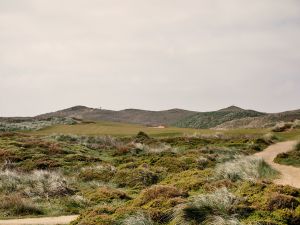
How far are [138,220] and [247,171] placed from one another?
12.6 meters

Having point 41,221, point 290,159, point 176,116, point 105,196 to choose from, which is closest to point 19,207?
point 41,221

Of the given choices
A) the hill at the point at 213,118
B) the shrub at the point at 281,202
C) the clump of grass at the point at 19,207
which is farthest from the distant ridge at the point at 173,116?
the shrub at the point at 281,202

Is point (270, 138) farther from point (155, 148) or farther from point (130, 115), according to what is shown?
point (130, 115)

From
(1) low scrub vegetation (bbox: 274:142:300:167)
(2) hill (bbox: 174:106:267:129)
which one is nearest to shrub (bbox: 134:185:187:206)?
(1) low scrub vegetation (bbox: 274:142:300:167)

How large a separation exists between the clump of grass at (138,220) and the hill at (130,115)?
404 ft

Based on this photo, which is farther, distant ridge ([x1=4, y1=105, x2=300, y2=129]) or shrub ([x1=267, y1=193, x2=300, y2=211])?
distant ridge ([x1=4, y1=105, x2=300, y2=129])

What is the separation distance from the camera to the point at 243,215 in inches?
514

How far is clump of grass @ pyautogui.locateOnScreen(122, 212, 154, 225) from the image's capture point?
1270 centimetres

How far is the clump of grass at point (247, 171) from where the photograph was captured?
74.0 ft

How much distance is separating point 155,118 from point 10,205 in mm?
128378

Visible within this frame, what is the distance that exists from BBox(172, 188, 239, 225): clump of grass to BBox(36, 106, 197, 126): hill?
122614 millimetres

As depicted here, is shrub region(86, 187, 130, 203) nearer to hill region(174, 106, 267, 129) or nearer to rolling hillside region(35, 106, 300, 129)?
rolling hillside region(35, 106, 300, 129)

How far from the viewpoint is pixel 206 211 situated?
12.9 m

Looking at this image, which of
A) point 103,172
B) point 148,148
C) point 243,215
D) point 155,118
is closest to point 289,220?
point 243,215
